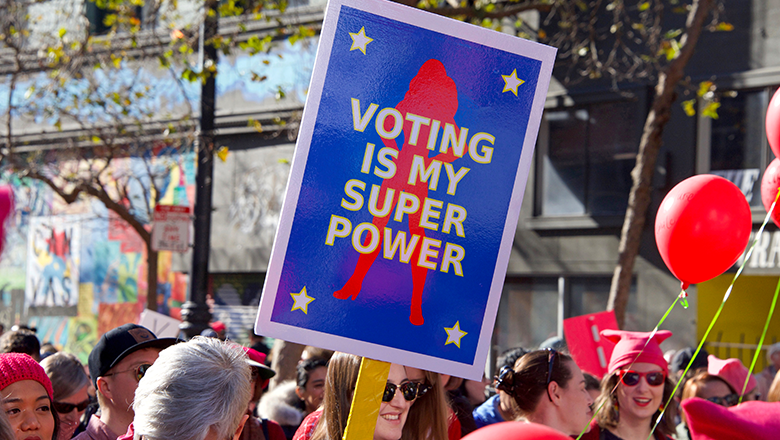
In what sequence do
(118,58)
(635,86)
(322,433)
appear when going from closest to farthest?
(322,433)
(118,58)
(635,86)

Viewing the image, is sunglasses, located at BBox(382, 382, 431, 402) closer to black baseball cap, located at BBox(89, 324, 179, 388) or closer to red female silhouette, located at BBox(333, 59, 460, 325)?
red female silhouette, located at BBox(333, 59, 460, 325)

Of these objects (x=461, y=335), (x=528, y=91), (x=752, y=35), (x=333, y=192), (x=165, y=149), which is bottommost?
(x=461, y=335)

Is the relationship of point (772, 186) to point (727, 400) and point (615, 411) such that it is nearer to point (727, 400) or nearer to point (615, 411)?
point (615, 411)

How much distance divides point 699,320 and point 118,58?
8715 millimetres

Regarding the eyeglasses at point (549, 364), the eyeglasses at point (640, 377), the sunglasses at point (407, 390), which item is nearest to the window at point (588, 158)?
the eyeglasses at point (640, 377)

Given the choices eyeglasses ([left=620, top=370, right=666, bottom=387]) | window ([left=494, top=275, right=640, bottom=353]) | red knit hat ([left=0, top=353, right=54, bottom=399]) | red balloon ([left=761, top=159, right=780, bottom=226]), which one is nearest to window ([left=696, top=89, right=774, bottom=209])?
window ([left=494, top=275, right=640, bottom=353])

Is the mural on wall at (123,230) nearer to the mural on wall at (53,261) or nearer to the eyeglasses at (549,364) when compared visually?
the mural on wall at (53,261)

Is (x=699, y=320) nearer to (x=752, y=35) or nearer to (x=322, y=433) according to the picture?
(x=752, y=35)

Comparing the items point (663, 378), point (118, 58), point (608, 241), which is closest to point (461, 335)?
point (663, 378)

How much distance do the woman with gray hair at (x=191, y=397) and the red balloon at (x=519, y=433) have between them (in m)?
1.06

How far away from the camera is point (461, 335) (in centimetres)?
243

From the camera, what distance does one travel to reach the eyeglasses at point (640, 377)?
14.4 feet

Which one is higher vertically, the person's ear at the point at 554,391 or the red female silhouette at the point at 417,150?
the red female silhouette at the point at 417,150

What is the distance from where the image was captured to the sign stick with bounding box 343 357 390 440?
2346 millimetres
